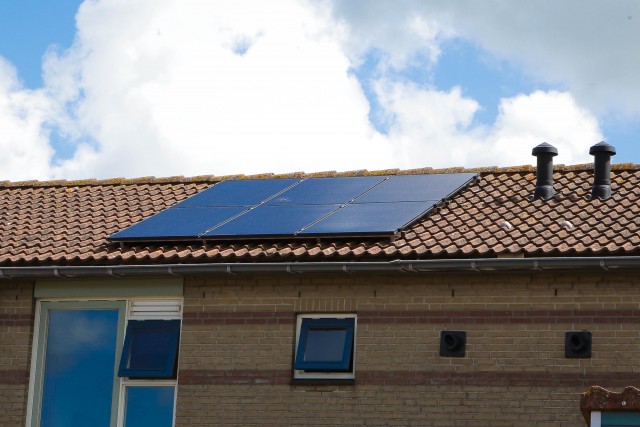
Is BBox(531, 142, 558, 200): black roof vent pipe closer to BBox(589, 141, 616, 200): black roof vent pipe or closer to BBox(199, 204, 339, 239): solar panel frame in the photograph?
BBox(589, 141, 616, 200): black roof vent pipe

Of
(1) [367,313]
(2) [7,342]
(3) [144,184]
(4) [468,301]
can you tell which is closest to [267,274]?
(1) [367,313]

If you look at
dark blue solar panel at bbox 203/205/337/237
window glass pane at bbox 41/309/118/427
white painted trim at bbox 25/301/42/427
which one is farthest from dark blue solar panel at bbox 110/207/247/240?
white painted trim at bbox 25/301/42/427

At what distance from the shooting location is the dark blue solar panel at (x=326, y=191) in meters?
20.7

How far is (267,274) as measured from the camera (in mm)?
18578

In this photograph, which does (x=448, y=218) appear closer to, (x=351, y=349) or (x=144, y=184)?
(x=351, y=349)

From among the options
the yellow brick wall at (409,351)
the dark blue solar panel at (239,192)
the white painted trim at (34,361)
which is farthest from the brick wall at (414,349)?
the dark blue solar panel at (239,192)

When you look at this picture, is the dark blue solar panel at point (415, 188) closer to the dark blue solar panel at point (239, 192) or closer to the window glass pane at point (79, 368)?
the dark blue solar panel at point (239, 192)

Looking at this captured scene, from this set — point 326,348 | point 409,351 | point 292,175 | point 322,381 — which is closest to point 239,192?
point 292,175

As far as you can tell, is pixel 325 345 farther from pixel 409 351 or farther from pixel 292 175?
pixel 292 175

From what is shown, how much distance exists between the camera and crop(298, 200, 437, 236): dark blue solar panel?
18.8 meters

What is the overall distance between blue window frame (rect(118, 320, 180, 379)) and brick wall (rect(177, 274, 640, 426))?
179mm

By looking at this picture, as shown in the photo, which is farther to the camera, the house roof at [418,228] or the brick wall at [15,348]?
the brick wall at [15,348]

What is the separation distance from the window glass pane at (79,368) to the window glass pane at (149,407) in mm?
314

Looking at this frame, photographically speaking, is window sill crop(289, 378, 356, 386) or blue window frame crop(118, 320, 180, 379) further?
blue window frame crop(118, 320, 180, 379)
